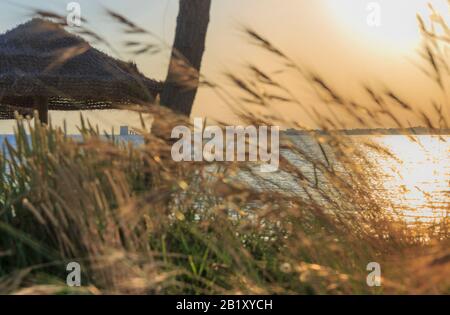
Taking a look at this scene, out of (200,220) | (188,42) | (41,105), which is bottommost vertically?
(200,220)

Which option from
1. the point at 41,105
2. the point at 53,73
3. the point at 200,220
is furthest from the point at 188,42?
the point at 41,105

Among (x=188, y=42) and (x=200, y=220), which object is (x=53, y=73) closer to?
(x=188, y=42)

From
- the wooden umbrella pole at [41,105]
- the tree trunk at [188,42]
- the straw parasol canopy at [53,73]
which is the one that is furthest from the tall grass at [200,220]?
the wooden umbrella pole at [41,105]

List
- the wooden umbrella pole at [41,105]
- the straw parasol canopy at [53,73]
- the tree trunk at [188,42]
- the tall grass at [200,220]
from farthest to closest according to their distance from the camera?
the wooden umbrella pole at [41,105]
the straw parasol canopy at [53,73]
the tree trunk at [188,42]
the tall grass at [200,220]

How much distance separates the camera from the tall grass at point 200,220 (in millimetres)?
2047

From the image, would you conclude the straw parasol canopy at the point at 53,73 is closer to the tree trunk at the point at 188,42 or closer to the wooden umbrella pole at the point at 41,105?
the wooden umbrella pole at the point at 41,105

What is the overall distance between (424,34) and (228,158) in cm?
103

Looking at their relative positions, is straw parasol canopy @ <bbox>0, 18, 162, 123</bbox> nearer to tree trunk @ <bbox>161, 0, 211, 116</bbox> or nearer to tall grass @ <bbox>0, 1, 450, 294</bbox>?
tree trunk @ <bbox>161, 0, 211, 116</bbox>

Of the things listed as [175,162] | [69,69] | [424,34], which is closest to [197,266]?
[175,162]

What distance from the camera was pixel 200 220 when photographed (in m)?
2.76

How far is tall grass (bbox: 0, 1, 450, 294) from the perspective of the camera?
2.05 meters

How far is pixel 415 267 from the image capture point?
1.53 meters
